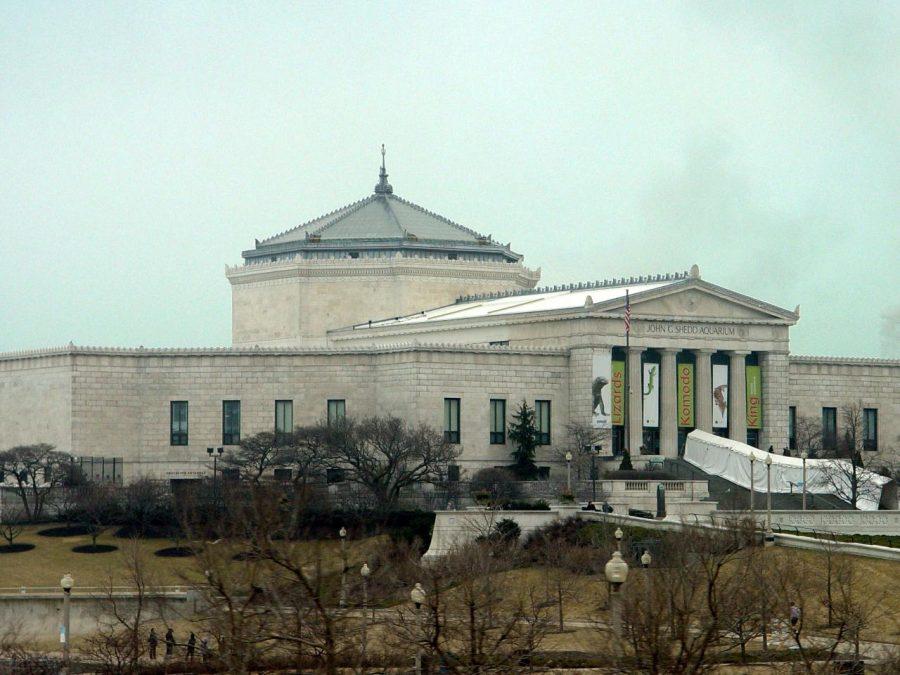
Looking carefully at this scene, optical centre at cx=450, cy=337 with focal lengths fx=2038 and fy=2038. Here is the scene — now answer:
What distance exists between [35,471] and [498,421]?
24382 millimetres

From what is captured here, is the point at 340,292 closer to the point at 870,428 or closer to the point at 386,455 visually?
the point at 386,455

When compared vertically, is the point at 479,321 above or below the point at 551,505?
above

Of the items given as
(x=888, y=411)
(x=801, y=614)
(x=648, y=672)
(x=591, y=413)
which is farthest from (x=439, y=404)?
(x=648, y=672)

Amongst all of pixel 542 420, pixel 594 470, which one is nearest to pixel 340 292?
pixel 542 420

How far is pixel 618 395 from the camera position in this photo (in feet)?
359

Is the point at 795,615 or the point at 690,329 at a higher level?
the point at 690,329

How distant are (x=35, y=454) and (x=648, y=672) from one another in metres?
61.3

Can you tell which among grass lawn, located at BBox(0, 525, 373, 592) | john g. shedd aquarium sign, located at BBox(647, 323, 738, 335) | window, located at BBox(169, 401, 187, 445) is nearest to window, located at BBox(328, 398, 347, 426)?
window, located at BBox(169, 401, 187, 445)

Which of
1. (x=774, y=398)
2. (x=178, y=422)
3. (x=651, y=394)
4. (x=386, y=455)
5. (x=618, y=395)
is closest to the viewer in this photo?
(x=386, y=455)

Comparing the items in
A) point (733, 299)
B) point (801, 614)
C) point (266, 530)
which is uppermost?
point (733, 299)

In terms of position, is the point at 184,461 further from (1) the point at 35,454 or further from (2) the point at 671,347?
(2) the point at 671,347

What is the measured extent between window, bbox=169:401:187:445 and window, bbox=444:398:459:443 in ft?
45.0

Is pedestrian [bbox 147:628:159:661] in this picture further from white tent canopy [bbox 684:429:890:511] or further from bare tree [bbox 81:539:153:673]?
white tent canopy [bbox 684:429:890:511]

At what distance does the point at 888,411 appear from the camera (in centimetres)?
12006
